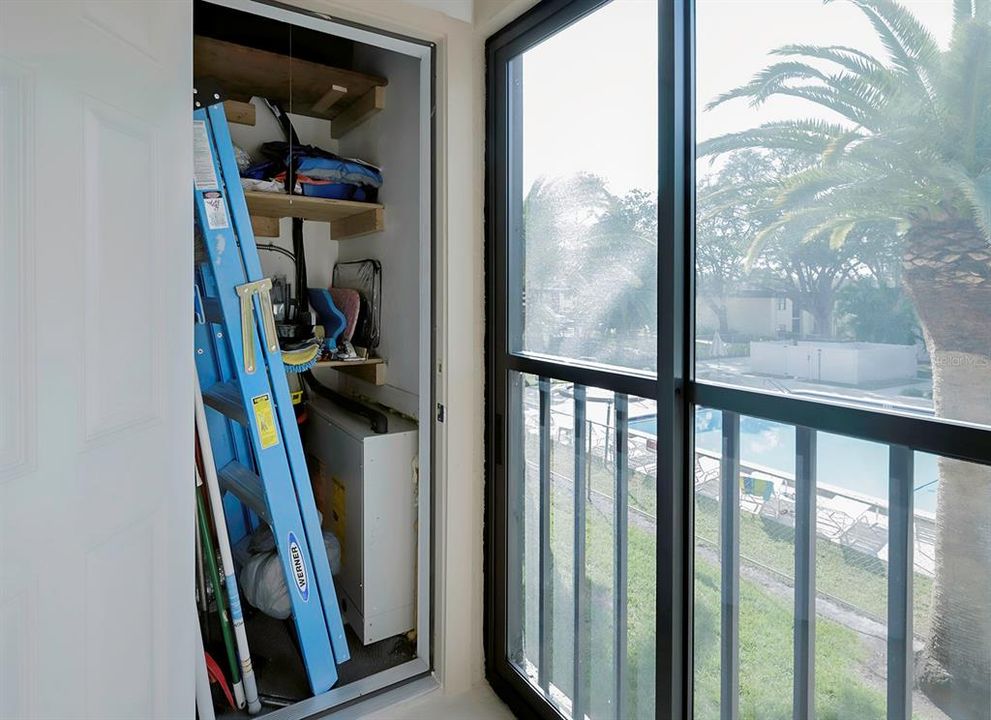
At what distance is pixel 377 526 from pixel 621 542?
0.97 metres

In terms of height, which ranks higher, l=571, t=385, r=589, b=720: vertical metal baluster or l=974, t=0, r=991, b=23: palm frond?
l=974, t=0, r=991, b=23: palm frond

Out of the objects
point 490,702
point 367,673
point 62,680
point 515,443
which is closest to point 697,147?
point 515,443

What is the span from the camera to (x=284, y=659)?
77.5 inches

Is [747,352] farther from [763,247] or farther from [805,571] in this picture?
[805,571]

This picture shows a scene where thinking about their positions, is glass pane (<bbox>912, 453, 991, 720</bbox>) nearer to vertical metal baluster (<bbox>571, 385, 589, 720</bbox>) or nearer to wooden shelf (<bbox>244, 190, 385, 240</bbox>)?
vertical metal baluster (<bbox>571, 385, 589, 720</bbox>)

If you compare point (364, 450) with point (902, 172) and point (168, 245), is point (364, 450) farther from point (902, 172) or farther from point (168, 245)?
point (902, 172)

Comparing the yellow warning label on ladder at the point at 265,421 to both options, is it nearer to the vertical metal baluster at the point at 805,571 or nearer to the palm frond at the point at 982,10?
the vertical metal baluster at the point at 805,571

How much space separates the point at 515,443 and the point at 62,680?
1.17 metres

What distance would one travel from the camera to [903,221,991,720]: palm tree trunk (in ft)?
2.68

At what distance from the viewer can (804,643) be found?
1.06 meters

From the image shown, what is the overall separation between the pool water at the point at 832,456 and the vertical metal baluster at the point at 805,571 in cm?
2

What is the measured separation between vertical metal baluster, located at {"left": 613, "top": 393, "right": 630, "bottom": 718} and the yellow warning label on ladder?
41.0 inches

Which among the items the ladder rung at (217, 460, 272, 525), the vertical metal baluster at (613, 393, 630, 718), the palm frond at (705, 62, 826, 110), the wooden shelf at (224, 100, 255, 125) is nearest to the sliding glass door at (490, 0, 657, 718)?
the vertical metal baluster at (613, 393, 630, 718)

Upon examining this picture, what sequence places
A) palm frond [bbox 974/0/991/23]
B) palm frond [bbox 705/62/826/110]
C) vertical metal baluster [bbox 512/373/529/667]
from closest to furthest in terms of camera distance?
palm frond [bbox 974/0/991/23], palm frond [bbox 705/62/826/110], vertical metal baluster [bbox 512/373/529/667]
